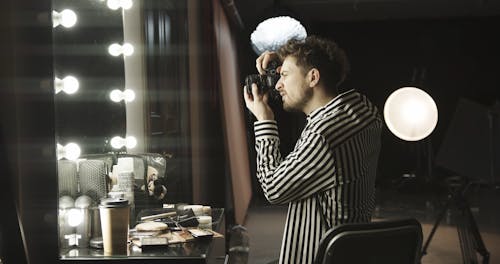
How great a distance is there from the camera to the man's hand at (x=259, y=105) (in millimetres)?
1626

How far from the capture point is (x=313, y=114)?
1.55m

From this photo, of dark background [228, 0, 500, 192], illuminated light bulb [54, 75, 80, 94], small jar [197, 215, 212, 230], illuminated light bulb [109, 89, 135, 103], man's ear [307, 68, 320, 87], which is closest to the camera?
man's ear [307, 68, 320, 87]

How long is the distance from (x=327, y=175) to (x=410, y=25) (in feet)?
22.3

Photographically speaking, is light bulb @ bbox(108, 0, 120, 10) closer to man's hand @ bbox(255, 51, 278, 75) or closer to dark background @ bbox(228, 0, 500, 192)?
man's hand @ bbox(255, 51, 278, 75)

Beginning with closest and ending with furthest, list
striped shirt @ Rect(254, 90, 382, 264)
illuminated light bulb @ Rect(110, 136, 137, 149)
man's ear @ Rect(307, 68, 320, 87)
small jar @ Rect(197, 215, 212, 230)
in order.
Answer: striped shirt @ Rect(254, 90, 382, 264), man's ear @ Rect(307, 68, 320, 87), small jar @ Rect(197, 215, 212, 230), illuminated light bulb @ Rect(110, 136, 137, 149)

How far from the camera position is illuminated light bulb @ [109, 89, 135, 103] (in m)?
2.24

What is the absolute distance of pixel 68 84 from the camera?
69.6 inches

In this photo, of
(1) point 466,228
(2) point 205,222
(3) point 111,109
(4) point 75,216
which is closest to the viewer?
(4) point 75,216

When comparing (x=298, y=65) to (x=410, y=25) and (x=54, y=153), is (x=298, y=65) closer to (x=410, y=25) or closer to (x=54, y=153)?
(x=54, y=153)

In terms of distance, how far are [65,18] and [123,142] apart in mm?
622

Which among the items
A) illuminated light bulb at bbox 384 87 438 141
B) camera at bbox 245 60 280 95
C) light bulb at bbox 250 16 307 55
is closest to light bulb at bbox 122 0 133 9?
camera at bbox 245 60 280 95

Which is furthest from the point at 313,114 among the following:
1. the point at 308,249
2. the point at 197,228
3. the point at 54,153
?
the point at 54,153

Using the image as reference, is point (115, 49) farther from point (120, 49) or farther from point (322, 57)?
point (322, 57)

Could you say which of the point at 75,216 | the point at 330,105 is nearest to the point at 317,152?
the point at 330,105
